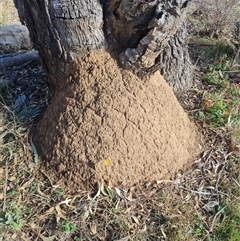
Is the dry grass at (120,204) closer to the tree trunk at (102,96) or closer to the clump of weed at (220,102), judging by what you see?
the tree trunk at (102,96)

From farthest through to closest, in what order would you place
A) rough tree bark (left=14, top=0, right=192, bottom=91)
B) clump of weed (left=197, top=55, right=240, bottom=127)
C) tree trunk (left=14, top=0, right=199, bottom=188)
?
clump of weed (left=197, top=55, right=240, bottom=127)
tree trunk (left=14, top=0, right=199, bottom=188)
rough tree bark (left=14, top=0, right=192, bottom=91)

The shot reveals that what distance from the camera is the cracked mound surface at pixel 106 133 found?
250 cm

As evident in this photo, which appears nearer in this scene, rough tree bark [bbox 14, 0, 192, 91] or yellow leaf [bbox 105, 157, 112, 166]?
rough tree bark [bbox 14, 0, 192, 91]

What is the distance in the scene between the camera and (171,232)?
7.75 ft

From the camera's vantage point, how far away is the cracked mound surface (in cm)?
250

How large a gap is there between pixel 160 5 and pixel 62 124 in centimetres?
95

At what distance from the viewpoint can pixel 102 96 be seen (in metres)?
2.54

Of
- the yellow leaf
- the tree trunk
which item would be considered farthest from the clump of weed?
the yellow leaf

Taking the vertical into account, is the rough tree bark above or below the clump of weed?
above

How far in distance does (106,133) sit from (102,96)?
231mm

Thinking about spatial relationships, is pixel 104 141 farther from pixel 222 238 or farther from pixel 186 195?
pixel 222 238

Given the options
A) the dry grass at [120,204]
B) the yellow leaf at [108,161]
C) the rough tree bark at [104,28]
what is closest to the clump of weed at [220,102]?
the dry grass at [120,204]

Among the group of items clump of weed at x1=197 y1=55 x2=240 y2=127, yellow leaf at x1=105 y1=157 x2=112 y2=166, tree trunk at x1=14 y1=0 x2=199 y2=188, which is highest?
tree trunk at x1=14 y1=0 x2=199 y2=188

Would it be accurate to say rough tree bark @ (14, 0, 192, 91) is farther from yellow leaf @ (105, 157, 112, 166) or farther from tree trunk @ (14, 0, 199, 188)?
yellow leaf @ (105, 157, 112, 166)
